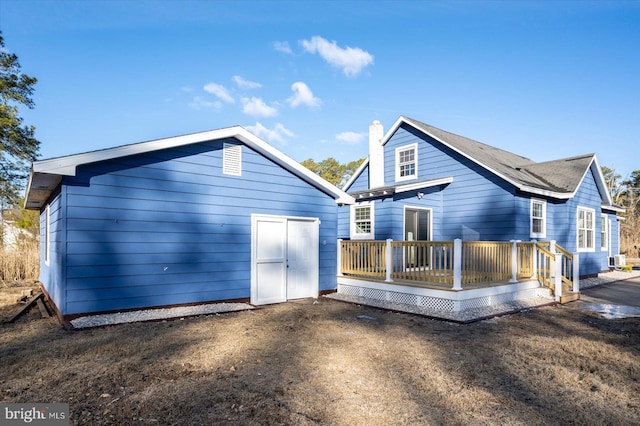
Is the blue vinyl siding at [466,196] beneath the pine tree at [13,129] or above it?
beneath

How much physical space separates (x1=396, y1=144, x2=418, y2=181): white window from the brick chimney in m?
0.69

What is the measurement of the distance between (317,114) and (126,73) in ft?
32.7

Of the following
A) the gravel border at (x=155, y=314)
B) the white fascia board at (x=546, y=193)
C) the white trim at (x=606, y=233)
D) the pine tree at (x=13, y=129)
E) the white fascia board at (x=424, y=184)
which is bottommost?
the gravel border at (x=155, y=314)

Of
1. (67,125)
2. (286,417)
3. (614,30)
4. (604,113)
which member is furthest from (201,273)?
(604,113)

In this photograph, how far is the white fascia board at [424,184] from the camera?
11.4 m

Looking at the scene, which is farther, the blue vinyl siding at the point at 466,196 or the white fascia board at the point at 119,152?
the blue vinyl siding at the point at 466,196

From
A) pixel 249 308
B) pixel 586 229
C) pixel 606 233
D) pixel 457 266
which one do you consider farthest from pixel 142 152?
pixel 606 233

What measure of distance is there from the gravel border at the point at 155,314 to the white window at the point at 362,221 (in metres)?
5.73

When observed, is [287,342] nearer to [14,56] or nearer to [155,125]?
[155,125]

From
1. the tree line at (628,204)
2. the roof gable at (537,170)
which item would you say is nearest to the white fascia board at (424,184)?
the roof gable at (537,170)

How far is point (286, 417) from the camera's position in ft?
9.85

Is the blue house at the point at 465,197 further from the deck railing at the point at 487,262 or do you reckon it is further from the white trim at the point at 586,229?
the deck railing at the point at 487,262

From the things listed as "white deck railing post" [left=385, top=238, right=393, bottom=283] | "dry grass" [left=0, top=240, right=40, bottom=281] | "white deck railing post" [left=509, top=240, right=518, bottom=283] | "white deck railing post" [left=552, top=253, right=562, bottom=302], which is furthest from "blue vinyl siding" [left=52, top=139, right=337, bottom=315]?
"dry grass" [left=0, top=240, right=40, bottom=281]

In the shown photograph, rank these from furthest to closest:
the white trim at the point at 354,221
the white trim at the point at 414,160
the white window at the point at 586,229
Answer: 1. the white trim at the point at 414,160
2. the white window at the point at 586,229
3. the white trim at the point at 354,221
